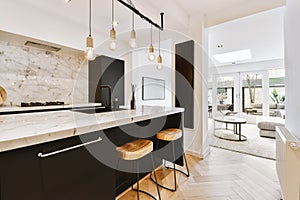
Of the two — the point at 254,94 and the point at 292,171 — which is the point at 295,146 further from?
the point at 254,94

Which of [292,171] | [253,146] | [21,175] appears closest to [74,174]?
[21,175]

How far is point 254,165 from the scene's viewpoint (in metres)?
2.71

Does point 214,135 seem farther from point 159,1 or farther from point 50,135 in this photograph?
point 50,135

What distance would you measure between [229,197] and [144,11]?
294 centimetres

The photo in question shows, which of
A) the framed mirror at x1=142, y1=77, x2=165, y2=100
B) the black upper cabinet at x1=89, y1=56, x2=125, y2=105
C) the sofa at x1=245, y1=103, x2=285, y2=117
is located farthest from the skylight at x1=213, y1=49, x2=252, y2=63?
the black upper cabinet at x1=89, y1=56, x2=125, y2=105

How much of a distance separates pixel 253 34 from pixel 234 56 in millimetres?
2127

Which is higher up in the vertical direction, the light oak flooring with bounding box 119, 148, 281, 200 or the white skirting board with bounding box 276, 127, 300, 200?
the white skirting board with bounding box 276, 127, 300, 200

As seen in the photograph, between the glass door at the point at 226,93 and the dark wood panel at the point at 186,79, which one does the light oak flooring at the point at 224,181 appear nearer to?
the dark wood panel at the point at 186,79

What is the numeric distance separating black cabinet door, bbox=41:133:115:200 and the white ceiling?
2.36 metres

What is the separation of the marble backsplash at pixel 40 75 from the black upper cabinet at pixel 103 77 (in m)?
0.16

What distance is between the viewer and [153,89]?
6.31m

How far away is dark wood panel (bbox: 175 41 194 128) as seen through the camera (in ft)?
10.7

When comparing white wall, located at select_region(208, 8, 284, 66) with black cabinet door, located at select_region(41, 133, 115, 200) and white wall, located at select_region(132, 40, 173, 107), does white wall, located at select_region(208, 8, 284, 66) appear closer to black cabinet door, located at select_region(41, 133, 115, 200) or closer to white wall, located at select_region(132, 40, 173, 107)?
white wall, located at select_region(132, 40, 173, 107)

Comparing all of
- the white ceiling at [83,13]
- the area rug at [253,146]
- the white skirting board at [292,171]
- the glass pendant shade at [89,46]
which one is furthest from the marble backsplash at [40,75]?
the white skirting board at [292,171]
